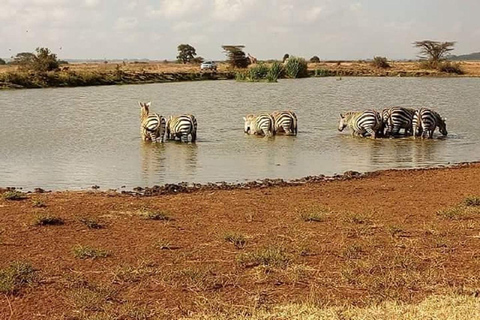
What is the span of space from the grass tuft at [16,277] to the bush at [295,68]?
186 ft

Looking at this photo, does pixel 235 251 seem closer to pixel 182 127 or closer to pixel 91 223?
pixel 91 223

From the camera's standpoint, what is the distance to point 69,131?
22.0m

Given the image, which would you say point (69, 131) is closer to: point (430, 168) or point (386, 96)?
point (430, 168)

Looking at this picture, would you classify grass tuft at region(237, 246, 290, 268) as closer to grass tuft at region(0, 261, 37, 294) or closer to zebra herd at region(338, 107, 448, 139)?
grass tuft at region(0, 261, 37, 294)

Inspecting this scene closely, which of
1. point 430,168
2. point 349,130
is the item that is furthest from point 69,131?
point 430,168

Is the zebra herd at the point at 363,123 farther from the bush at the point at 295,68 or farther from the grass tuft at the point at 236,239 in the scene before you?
the bush at the point at 295,68

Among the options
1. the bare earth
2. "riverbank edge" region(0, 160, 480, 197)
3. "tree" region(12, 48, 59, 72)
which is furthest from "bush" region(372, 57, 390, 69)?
the bare earth

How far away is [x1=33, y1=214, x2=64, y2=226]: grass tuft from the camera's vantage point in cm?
820

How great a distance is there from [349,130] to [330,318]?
17.8m

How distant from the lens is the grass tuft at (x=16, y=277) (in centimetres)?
584

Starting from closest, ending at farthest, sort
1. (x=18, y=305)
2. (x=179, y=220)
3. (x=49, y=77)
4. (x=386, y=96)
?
(x=18, y=305) → (x=179, y=220) → (x=386, y=96) → (x=49, y=77)

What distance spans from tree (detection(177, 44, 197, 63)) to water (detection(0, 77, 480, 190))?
6733 cm

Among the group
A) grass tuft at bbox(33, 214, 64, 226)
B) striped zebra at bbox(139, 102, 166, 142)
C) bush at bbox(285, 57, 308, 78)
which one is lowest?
grass tuft at bbox(33, 214, 64, 226)

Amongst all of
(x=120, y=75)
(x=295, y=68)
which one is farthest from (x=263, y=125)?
(x=295, y=68)
